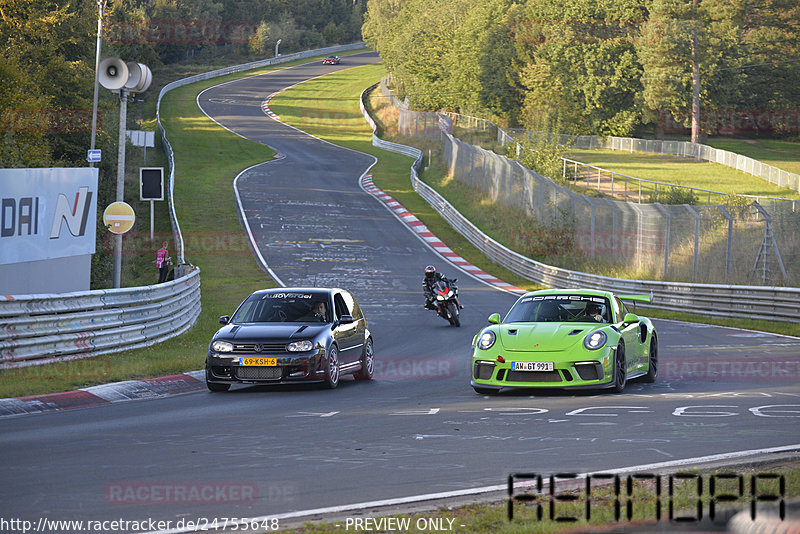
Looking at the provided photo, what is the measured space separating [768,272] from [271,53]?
5072 inches

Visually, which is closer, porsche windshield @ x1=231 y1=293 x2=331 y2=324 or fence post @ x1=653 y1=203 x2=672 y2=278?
porsche windshield @ x1=231 y1=293 x2=331 y2=324

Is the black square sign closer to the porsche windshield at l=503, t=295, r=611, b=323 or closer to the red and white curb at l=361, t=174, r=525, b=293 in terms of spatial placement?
the red and white curb at l=361, t=174, r=525, b=293

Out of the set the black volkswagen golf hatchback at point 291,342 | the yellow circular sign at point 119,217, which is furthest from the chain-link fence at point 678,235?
the yellow circular sign at point 119,217

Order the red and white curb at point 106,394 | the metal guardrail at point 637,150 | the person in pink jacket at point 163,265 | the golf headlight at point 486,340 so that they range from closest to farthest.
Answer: the red and white curb at point 106,394 < the golf headlight at point 486,340 < the person in pink jacket at point 163,265 < the metal guardrail at point 637,150

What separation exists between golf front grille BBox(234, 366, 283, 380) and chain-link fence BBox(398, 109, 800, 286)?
1578 centimetres

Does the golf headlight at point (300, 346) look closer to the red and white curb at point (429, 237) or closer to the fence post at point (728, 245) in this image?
the fence post at point (728, 245)

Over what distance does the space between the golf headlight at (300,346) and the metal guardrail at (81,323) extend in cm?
363

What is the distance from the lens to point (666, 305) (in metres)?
29.2

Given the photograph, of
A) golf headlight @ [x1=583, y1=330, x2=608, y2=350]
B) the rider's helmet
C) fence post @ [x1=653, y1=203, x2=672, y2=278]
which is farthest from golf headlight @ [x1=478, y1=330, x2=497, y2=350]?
fence post @ [x1=653, y1=203, x2=672, y2=278]

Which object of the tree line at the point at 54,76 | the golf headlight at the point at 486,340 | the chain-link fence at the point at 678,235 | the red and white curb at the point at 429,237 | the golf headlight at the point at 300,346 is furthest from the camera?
the tree line at the point at 54,76

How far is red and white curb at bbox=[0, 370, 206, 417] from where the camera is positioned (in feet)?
40.3

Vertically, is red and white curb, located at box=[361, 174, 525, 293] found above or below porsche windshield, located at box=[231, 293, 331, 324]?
below

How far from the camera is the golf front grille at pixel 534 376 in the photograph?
516 inches

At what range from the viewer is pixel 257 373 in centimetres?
1410
